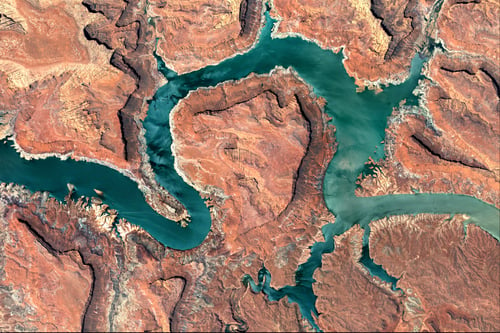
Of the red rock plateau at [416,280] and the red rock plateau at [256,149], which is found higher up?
the red rock plateau at [256,149]

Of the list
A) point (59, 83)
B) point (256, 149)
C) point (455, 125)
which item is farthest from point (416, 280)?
point (59, 83)

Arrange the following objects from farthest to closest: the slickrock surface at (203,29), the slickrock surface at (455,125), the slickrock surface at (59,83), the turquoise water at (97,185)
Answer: the turquoise water at (97,185)
the slickrock surface at (203,29)
the slickrock surface at (455,125)
the slickrock surface at (59,83)

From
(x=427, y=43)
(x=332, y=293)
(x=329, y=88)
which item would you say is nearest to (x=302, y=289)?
(x=332, y=293)

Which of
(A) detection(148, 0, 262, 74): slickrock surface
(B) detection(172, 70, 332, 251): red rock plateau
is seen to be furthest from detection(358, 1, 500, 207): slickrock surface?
(A) detection(148, 0, 262, 74): slickrock surface

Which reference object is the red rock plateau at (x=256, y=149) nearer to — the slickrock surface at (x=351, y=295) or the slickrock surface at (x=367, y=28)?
the slickrock surface at (x=351, y=295)

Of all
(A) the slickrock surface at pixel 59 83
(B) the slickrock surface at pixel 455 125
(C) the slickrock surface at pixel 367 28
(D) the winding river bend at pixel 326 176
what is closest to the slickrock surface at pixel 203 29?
(D) the winding river bend at pixel 326 176

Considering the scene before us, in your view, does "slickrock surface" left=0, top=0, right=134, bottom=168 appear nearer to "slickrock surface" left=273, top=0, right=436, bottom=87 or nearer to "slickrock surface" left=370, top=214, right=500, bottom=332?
"slickrock surface" left=273, top=0, right=436, bottom=87
